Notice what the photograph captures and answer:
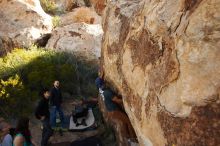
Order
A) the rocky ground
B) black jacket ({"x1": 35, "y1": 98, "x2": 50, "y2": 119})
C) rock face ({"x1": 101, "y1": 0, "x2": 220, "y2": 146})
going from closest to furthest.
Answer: rock face ({"x1": 101, "y1": 0, "x2": 220, "y2": 146}), black jacket ({"x1": 35, "y1": 98, "x2": 50, "y2": 119}), the rocky ground

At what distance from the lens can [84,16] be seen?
21.8m

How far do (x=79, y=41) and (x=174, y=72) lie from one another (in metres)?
10.6

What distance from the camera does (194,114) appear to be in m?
6.38

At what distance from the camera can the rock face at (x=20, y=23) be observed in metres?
19.0

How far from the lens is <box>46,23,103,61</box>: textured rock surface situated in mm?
16641

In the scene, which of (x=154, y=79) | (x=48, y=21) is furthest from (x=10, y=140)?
(x=48, y=21)

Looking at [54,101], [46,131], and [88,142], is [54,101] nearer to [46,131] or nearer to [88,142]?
[46,131]

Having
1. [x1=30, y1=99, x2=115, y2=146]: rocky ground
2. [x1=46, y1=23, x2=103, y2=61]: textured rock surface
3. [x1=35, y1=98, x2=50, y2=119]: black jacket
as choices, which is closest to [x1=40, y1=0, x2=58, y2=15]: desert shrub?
[x1=46, y1=23, x2=103, y2=61]: textured rock surface

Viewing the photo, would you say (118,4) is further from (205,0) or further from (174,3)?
(205,0)

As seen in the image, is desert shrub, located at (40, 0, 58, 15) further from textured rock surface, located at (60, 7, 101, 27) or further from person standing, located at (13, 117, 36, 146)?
person standing, located at (13, 117, 36, 146)

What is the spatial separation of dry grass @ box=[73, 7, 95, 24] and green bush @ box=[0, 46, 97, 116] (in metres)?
5.75

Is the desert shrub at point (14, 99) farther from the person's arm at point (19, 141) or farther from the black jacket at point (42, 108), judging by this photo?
the person's arm at point (19, 141)

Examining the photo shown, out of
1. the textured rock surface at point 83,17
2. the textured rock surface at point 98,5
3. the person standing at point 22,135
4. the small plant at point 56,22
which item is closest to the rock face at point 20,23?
the small plant at point 56,22

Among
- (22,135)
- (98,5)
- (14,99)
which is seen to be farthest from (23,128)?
(98,5)
